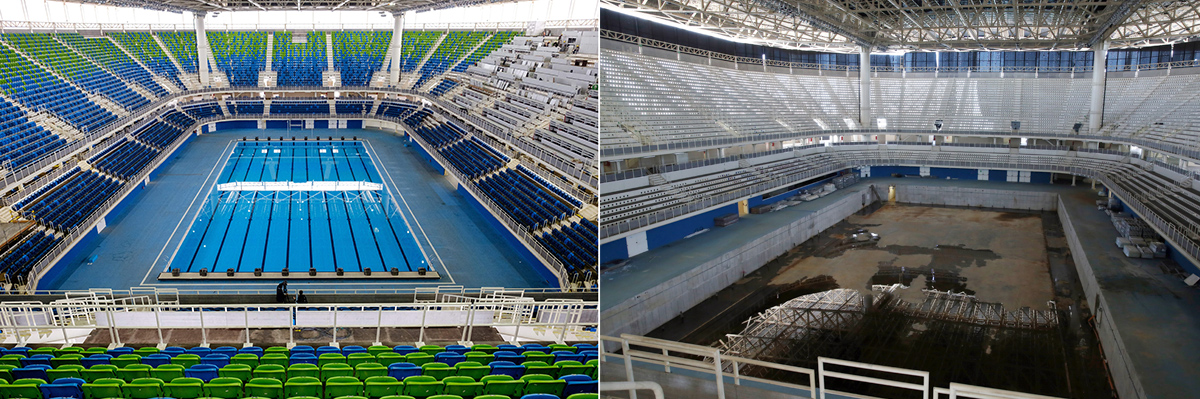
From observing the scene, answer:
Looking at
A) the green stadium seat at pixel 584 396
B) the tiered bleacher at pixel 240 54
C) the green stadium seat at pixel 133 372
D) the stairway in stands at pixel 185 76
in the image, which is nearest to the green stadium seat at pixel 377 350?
the green stadium seat at pixel 133 372

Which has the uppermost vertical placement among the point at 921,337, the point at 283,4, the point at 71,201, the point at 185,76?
the point at 283,4

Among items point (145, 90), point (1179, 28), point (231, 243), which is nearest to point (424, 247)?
point (231, 243)

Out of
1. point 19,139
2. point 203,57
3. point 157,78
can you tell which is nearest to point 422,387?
point 19,139

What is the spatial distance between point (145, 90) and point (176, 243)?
65.4ft

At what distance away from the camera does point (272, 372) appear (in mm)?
5582

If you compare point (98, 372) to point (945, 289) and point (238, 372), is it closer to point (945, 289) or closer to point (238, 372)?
point (238, 372)

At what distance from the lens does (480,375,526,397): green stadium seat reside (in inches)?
199

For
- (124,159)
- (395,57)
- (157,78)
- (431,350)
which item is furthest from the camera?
(395,57)

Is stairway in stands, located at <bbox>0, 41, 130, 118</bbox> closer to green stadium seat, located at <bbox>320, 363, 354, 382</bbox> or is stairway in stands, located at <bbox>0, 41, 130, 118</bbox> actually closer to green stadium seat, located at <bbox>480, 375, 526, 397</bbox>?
green stadium seat, located at <bbox>320, 363, 354, 382</bbox>

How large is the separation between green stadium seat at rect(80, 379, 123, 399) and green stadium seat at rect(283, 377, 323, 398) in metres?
1.08

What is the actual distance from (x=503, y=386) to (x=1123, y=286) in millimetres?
11527

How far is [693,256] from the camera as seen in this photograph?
1423 cm

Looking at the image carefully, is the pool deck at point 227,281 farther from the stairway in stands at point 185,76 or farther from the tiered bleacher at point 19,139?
the stairway in stands at point 185,76

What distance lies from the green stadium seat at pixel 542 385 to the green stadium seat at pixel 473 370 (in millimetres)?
668
